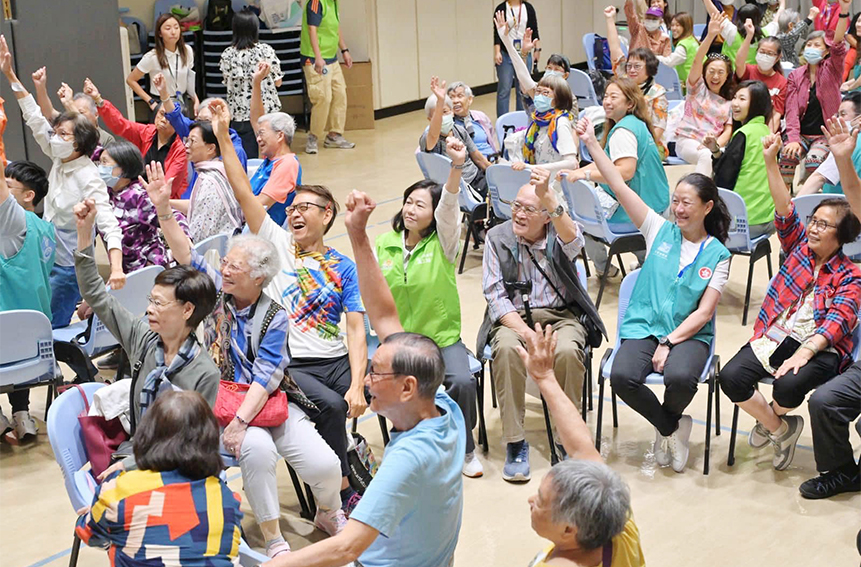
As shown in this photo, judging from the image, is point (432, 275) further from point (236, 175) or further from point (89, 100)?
point (89, 100)

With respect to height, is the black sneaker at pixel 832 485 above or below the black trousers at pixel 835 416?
below

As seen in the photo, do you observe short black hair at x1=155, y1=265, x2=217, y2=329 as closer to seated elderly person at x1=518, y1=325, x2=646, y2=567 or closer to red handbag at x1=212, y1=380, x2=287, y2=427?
red handbag at x1=212, y1=380, x2=287, y2=427

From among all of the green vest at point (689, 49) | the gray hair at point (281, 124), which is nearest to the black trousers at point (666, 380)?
the gray hair at point (281, 124)

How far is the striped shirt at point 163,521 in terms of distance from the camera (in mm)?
2734

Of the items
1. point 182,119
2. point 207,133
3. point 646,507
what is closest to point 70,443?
point 646,507

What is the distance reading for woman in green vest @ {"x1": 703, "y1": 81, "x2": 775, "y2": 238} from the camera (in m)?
6.49

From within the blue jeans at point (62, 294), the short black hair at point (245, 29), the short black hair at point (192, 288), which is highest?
the short black hair at point (245, 29)

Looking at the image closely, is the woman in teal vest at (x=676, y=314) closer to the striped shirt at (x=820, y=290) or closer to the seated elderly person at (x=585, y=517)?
the striped shirt at (x=820, y=290)

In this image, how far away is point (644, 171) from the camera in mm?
6422

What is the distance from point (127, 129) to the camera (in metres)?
7.51

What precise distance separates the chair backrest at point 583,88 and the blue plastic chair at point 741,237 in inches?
188

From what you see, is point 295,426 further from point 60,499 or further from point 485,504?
point 60,499

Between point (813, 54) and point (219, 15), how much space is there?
7021 mm

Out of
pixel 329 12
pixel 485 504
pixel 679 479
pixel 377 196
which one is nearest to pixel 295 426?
pixel 485 504
